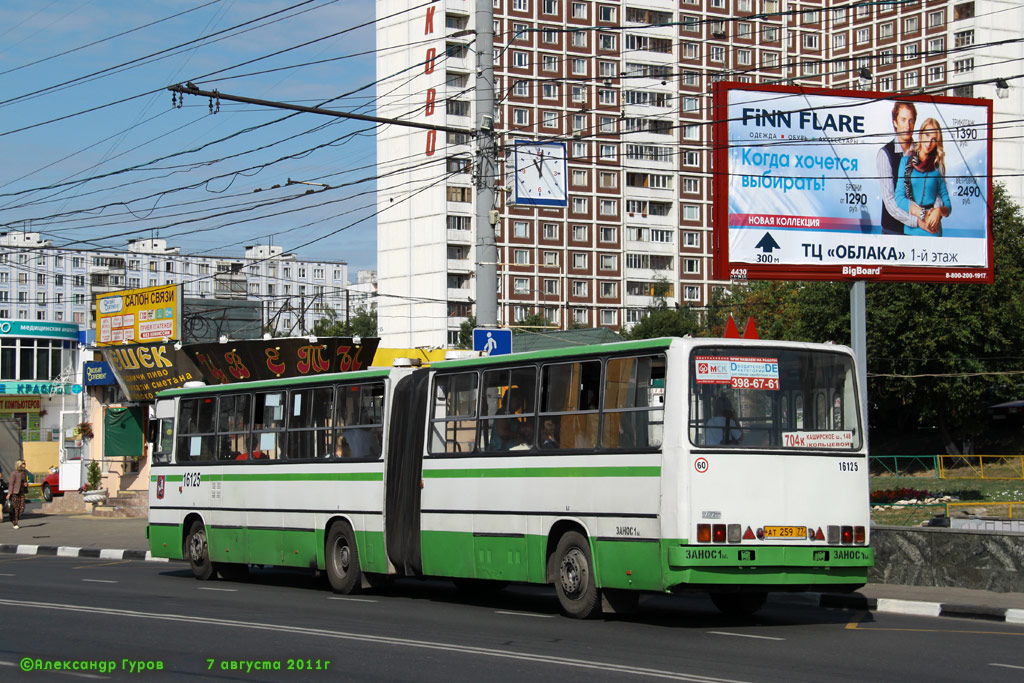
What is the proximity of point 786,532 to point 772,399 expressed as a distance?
1.37 m

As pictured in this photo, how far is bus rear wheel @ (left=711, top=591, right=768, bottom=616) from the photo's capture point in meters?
15.2

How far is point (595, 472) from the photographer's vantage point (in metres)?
14.3

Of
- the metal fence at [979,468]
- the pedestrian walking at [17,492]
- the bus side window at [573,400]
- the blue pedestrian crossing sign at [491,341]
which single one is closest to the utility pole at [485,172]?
the blue pedestrian crossing sign at [491,341]

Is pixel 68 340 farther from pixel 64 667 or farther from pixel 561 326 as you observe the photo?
pixel 64 667

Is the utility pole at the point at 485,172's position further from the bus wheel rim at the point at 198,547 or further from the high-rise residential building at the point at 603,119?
the high-rise residential building at the point at 603,119

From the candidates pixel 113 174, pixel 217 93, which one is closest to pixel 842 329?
pixel 113 174

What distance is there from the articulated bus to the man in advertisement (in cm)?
986

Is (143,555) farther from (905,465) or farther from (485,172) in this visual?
(905,465)

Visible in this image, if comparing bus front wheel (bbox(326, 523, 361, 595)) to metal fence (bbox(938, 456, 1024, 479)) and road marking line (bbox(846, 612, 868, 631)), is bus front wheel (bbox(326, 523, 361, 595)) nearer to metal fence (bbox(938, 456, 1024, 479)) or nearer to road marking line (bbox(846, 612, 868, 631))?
road marking line (bbox(846, 612, 868, 631))

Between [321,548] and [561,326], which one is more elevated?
[561,326]

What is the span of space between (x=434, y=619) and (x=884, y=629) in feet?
15.9

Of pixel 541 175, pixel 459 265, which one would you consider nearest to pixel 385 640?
pixel 541 175

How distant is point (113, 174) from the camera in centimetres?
3116

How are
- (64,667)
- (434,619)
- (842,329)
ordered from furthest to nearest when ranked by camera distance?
(842,329)
(434,619)
(64,667)
